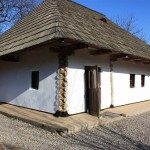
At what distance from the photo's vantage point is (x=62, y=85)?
8.14 m

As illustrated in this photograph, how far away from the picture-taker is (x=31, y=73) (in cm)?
974

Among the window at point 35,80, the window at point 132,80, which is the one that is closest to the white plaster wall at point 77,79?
the window at point 35,80

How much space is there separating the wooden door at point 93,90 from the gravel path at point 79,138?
1.09 meters

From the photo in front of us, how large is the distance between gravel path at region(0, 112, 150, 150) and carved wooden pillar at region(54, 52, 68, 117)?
135 centimetres

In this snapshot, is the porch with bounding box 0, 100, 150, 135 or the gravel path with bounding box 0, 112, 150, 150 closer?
the gravel path with bounding box 0, 112, 150, 150

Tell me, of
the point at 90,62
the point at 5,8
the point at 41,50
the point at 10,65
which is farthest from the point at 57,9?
the point at 5,8

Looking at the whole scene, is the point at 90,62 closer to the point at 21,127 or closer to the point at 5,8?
the point at 21,127

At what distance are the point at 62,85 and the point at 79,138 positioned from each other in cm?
253

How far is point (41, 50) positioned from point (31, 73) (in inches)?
47.5

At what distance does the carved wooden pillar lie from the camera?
8.05m

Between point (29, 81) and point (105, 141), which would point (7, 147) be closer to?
point (105, 141)

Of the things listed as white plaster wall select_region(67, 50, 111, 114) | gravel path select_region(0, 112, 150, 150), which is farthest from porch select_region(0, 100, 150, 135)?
white plaster wall select_region(67, 50, 111, 114)

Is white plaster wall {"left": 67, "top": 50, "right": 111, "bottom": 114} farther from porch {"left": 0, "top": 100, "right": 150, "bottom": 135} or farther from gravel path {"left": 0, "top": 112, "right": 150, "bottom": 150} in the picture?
gravel path {"left": 0, "top": 112, "right": 150, "bottom": 150}

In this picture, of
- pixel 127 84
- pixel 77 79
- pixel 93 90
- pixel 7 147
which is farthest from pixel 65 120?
pixel 127 84
